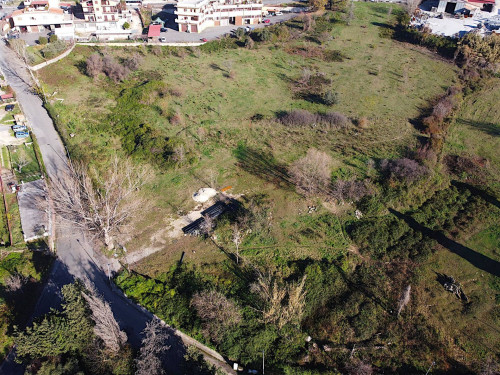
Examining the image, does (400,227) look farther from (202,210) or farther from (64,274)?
(64,274)

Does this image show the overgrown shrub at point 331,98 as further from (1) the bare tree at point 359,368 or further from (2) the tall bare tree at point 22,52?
(2) the tall bare tree at point 22,52

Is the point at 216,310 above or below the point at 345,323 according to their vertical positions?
above

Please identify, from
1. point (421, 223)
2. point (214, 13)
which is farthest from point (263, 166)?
point (214, 13)

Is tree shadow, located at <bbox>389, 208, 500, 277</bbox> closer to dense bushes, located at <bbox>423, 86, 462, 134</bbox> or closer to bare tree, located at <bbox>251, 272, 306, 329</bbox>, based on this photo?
bare tree, located at <bbox>251, 272, 306, 329</bbox>

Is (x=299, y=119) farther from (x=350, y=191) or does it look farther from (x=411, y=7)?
(x=411, y=7)

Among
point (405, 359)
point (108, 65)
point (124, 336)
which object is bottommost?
point (405, 359)

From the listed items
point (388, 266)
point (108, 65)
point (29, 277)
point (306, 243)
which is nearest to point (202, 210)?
point (306, 243)

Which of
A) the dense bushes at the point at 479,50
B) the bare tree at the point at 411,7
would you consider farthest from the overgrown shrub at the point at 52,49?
the bare tree at the point at 411,7
